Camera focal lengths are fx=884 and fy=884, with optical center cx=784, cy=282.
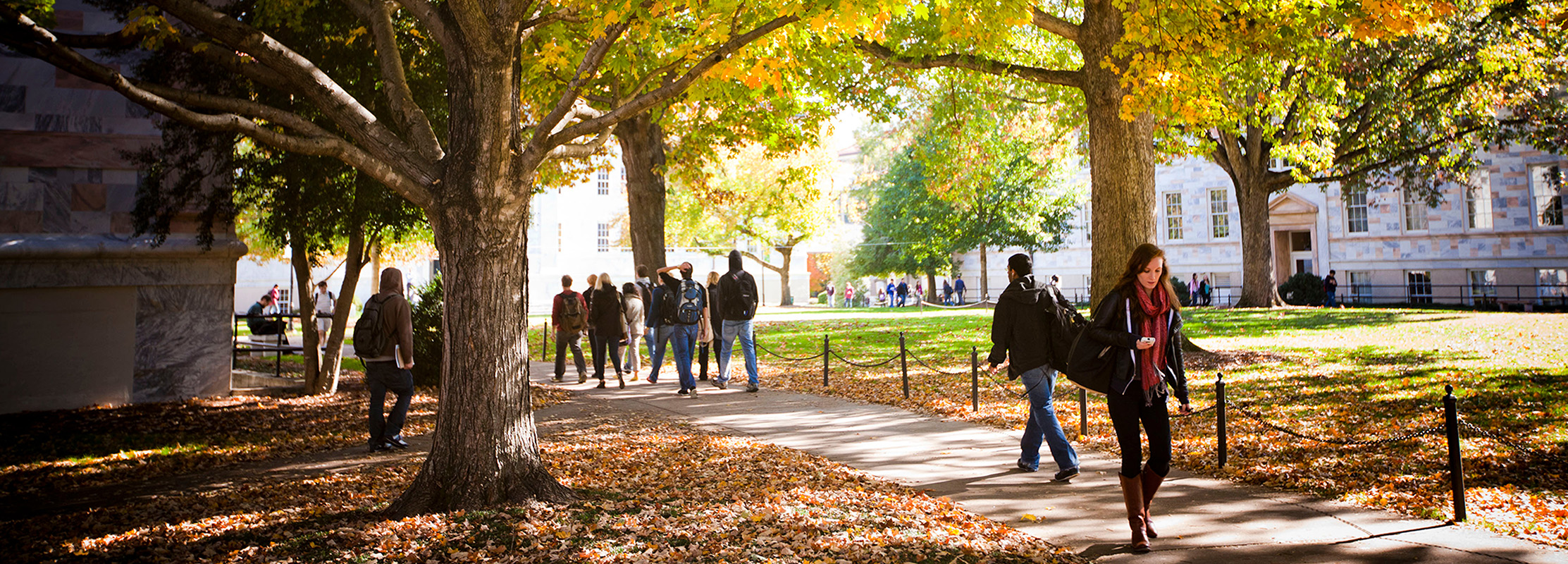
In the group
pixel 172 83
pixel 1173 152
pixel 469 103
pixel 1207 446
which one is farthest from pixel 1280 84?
pixel 172 83

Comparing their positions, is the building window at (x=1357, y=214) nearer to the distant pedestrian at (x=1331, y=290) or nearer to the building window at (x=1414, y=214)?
the building window at (x=1414, y=214)

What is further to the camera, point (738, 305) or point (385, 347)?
point (738, 305)

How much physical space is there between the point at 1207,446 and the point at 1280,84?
13.8 meters

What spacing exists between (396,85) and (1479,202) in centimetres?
4133

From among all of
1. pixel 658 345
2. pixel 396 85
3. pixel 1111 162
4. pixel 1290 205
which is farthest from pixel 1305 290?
pixel 396 85

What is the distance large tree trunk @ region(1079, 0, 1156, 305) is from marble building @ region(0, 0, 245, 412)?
40.2 feet

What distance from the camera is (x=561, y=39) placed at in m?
9.88

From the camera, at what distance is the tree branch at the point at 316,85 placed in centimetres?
617

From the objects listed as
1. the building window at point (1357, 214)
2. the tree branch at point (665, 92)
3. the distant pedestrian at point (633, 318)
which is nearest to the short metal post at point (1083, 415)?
the tree branch at point (665, 92)

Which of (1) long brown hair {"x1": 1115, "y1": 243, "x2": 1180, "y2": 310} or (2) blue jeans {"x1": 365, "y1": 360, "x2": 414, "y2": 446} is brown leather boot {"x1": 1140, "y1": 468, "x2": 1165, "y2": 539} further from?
(2) blue jeans {"x1": 365, "y1": 360, "x2": 414, "y2": 446}

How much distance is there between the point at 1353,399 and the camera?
10.2m

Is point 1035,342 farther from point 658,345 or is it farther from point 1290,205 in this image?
point 1290,205

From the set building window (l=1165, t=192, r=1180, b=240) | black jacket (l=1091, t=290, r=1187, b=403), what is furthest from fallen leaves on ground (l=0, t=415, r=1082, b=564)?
building window (l=1165, t=192, r=1180, b=240)

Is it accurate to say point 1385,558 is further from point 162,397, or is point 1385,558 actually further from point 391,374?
point 162,397
